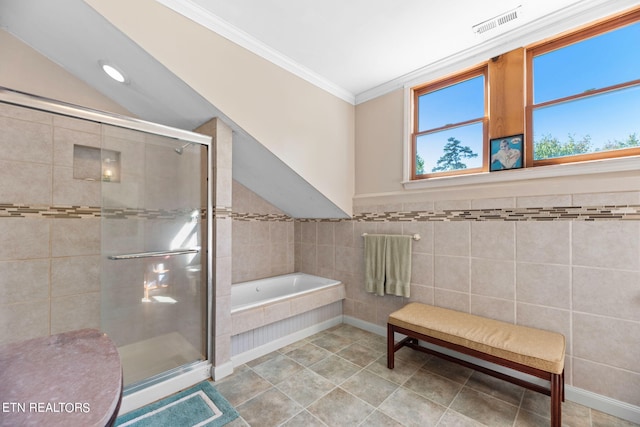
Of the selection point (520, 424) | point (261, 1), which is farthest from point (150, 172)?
point (520, 424)

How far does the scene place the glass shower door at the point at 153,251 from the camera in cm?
188

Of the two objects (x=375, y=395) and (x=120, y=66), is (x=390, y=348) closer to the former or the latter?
(x=375, y=395)

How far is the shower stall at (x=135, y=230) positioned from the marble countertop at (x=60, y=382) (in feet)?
4.34

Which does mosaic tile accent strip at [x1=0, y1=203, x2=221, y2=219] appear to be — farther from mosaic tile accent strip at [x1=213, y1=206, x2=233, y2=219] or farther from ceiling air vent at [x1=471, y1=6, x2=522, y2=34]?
ceiling air vent at [x1=471, y1=6, x2=522, y2=34]

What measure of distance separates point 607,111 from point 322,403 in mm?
2653

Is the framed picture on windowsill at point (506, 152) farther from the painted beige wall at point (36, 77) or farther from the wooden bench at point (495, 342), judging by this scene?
the painted beige wall at point (36, 77)

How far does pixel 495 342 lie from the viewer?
1721mm

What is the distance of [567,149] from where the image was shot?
1.89 metres

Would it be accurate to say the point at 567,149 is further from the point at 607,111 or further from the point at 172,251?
the point at 172,251

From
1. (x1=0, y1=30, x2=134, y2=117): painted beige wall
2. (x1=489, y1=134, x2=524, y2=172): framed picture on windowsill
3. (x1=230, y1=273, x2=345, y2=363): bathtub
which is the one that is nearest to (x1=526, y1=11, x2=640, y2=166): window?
(x1=489, y1=134, x2=524, y2=172): framed picture on windowsill

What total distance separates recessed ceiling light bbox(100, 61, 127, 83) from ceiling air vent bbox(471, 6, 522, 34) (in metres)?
2.59

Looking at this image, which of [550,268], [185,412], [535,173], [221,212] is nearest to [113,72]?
[221,212]

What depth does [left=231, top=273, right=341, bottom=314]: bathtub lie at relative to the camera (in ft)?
9.71

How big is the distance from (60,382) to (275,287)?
2.78 m
